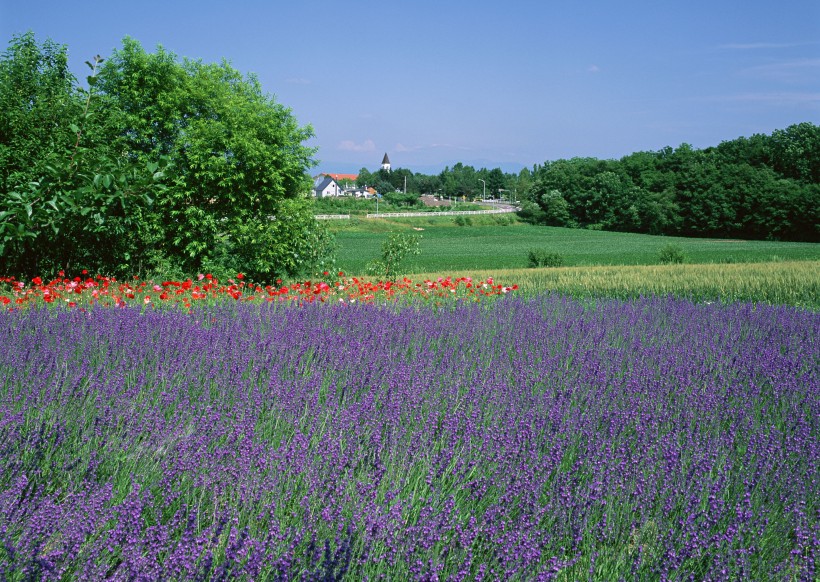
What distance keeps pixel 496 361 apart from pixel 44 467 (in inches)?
115

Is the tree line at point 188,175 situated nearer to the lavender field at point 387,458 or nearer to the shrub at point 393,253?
the shrub at point 393,253

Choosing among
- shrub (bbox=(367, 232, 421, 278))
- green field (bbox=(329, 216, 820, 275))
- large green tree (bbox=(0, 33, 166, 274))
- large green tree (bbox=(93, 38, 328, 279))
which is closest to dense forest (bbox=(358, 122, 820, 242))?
green field (bbox=(329, 216, 820, 275))

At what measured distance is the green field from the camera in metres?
29.2

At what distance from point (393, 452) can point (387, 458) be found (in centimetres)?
7

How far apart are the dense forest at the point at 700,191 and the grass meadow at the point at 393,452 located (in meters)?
51.2

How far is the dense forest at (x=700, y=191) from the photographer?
4984 cm

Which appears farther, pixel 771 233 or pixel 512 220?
pixel 512 220

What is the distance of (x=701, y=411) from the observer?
370cm

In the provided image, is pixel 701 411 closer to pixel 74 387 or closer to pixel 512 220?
pixel 74 387

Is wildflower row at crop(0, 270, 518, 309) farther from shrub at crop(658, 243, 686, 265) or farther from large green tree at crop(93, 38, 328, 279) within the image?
shrub at crop(658, 243, 686, 265)

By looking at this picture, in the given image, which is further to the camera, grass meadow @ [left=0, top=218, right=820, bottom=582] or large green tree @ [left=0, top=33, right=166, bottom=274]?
large green tree @ [left=0, top=33, right=166, bottom=274]

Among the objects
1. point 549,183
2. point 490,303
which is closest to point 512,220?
point 549,183

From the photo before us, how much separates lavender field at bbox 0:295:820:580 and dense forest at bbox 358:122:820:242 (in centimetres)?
5154

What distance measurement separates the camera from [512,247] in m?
42.5
